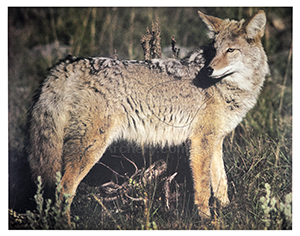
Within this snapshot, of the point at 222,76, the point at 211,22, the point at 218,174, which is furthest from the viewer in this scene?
the point at 218,174

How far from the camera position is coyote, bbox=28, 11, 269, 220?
2.98m

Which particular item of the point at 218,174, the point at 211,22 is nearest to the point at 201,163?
the point at 218,174

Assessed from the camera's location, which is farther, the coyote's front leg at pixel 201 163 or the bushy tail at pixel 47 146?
the coyote's front leg at pixel 201 163

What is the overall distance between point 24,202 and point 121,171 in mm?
1277

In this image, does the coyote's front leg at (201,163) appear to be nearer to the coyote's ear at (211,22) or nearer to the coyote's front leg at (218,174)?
the coyote's front leg at (218,174)

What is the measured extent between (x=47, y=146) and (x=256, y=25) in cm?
269

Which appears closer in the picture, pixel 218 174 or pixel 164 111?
pixel 164 111

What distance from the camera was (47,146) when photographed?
302 cm

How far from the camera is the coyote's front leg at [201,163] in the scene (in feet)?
10.6

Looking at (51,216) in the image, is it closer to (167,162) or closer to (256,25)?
(167,162)

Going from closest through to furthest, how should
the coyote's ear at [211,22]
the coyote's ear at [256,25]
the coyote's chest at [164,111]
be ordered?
the coyote's ear at [256,25] → the coyote's chest at [164,111] → the coyote's ear at [211,22]

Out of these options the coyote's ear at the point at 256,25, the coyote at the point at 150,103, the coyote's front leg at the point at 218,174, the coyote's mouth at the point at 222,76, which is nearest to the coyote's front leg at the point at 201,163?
the coyote at the point at 150,103

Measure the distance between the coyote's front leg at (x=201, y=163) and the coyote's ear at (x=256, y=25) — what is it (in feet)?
3.98

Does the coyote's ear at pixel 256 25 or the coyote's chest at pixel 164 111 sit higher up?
the coyote's ear at pixel 256 25
